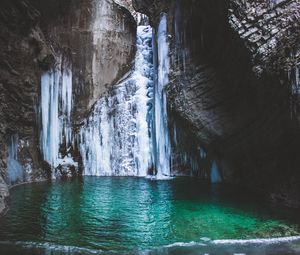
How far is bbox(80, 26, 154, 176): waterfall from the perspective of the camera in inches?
855

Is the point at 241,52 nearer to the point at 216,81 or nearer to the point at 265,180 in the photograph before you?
the point at 216,81

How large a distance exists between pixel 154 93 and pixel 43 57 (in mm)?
5371

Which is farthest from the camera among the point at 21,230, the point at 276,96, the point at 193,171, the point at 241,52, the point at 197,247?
the point at 193,171

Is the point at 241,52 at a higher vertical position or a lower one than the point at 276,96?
higher

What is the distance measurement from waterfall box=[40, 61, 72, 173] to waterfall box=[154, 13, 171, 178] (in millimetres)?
4363

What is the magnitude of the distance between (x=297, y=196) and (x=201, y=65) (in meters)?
6.94

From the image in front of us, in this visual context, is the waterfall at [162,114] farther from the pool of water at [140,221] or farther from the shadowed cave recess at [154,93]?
the pool of water at [140,221]

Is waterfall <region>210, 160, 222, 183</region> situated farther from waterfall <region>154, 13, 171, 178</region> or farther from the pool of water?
waterfall <region>154, 13, 171, 178</region>

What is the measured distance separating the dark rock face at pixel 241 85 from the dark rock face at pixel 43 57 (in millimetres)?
3377

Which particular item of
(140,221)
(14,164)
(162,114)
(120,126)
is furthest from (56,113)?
(140,221)

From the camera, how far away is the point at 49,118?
20891mm

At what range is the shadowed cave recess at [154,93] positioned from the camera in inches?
Answer: 525

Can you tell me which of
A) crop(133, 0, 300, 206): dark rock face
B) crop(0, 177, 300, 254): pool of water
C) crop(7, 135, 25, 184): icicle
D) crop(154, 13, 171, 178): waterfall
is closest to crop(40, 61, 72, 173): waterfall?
crop(7, 135, 25, 184): icicle

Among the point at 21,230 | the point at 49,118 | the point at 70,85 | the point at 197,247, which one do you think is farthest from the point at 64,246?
the point at 70,85
